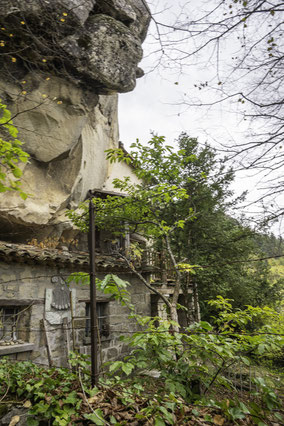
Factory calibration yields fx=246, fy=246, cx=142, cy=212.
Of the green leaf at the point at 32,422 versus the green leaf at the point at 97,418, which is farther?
the green leaf at the point at 32,422

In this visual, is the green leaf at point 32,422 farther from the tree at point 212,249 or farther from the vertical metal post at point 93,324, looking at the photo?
the tree at point 212,249

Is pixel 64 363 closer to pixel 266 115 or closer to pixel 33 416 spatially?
pixel 33 416

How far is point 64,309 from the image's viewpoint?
574 cm

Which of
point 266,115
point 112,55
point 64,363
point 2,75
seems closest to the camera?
point 266,115

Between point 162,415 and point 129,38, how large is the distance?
853cm

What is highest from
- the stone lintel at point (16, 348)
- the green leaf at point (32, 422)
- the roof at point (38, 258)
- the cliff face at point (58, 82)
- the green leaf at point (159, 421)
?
the cliff face at point (58, 82)

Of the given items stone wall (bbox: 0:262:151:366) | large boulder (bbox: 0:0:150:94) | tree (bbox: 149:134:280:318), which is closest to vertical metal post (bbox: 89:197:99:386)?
stone wall (bbox: 0:262:151:366)

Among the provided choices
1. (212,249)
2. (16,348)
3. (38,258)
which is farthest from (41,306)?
(212,249)

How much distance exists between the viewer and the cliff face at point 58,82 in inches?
230

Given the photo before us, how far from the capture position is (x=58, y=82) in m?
6.75

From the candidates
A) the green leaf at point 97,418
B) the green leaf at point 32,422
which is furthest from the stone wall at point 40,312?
the green leaf at point 97,418

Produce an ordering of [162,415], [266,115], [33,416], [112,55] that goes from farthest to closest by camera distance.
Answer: [112,55]
[266,115]
[33,416]
[162,415]

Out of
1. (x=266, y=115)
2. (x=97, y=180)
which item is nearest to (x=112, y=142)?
(x=97, y=180)

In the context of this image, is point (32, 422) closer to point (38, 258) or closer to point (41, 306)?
point (38, 258)
